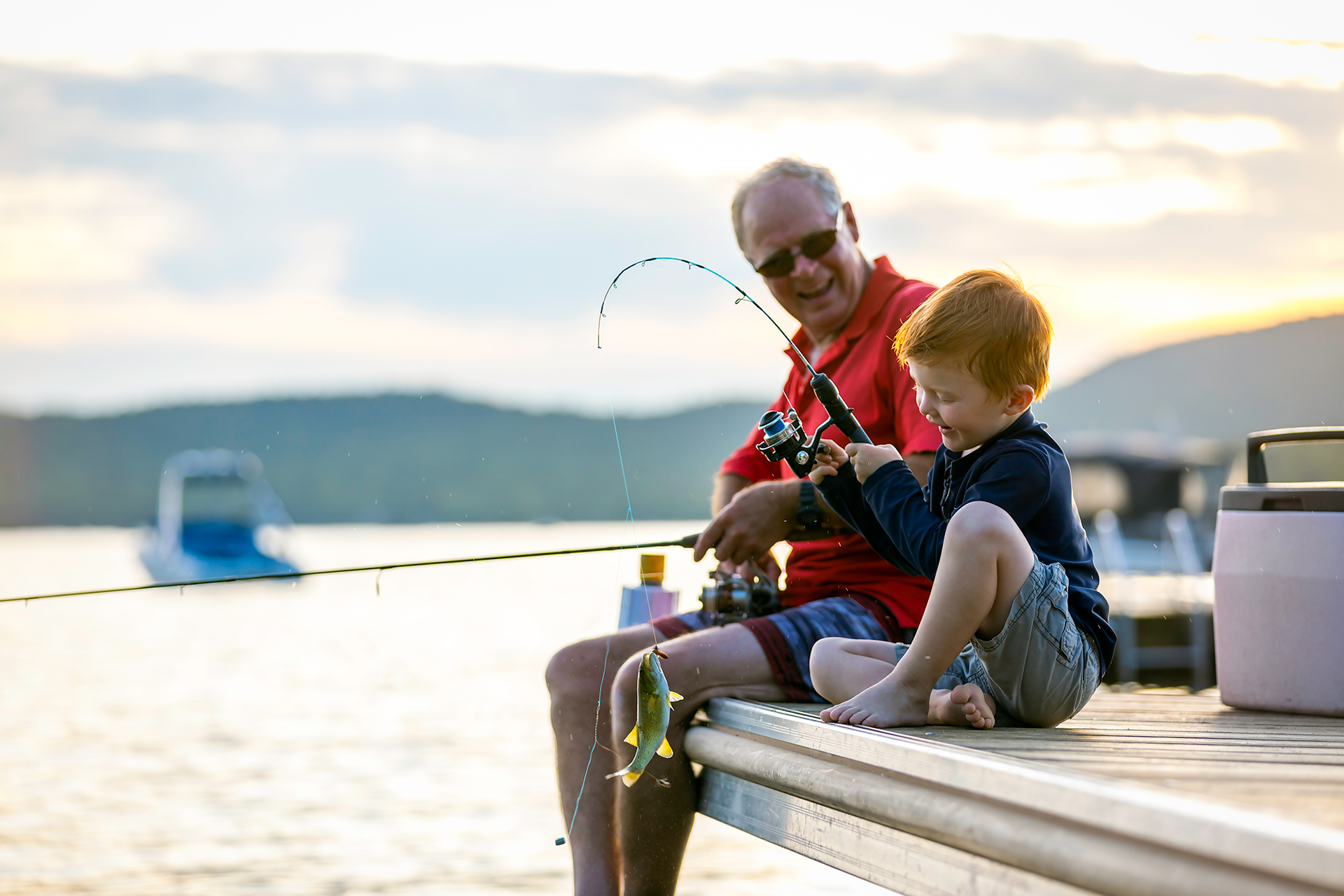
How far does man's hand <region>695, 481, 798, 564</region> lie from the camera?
9.51 feet

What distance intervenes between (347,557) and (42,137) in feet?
76.1

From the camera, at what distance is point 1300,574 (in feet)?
9.59

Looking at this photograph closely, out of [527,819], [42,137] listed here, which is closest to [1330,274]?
[527,819]

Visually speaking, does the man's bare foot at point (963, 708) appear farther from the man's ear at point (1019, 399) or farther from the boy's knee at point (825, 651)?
the man's ear at point (1019, 399)

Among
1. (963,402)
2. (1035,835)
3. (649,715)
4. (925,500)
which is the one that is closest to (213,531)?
(649,715)

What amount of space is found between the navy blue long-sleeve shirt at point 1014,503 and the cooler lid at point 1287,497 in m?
0.85

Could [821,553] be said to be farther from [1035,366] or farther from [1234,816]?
[1234,816]

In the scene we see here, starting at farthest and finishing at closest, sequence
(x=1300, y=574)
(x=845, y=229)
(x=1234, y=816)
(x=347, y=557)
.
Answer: (x=347, y=557)
(x=845, y=229)
(x=1300, y=574)
(x=1234, y=816)

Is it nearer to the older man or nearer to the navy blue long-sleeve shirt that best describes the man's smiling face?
the older man

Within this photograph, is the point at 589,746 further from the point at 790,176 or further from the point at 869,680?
the point at 790,176

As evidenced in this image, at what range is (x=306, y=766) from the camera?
390 inches

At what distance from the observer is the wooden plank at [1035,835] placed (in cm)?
136

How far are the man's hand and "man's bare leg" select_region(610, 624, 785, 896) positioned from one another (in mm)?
205

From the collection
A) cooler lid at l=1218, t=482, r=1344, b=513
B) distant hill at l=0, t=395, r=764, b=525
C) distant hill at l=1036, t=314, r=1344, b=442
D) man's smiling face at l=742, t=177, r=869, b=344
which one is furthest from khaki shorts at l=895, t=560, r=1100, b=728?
distant hill at l=1036, t=314, r=1344, b=442
